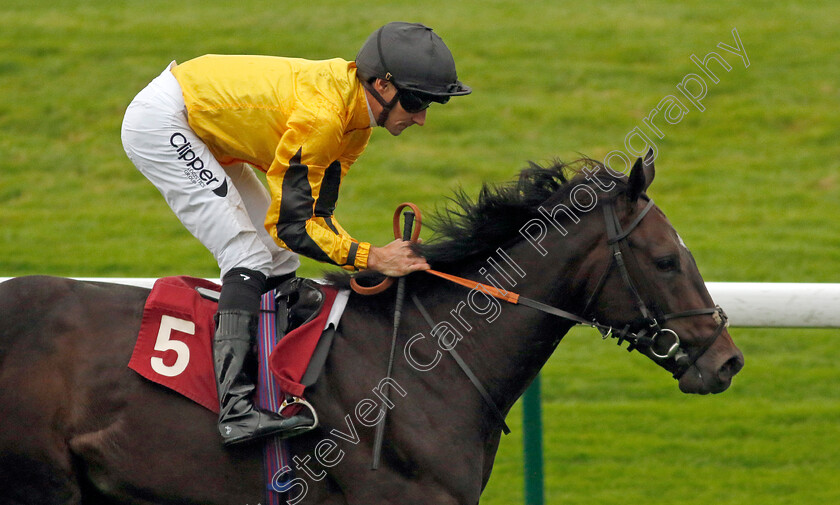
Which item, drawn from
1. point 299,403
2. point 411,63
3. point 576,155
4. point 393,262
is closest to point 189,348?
point 299,403

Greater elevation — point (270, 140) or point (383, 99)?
point (383, 99)

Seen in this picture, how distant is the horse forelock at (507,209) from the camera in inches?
134

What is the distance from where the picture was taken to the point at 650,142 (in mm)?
9969

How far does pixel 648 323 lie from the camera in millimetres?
3248

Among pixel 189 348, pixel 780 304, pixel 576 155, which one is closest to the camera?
pixel 189 348

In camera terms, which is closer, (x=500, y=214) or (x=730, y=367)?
(x=730, y=367)

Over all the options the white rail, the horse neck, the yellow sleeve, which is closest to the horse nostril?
the horse neck

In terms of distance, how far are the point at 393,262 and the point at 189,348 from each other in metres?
0.73

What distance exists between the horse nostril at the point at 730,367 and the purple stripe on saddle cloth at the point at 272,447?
1420 mm

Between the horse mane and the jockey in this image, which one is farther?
the horse mane

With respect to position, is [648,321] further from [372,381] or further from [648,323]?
[372,381]

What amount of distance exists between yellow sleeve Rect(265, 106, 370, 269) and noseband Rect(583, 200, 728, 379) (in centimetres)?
81

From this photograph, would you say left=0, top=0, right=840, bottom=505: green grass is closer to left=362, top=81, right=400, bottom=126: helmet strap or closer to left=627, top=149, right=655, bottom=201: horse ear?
left=362, top=81, right=400, bottom=126: helmet strap

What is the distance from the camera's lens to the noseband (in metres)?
3.24
